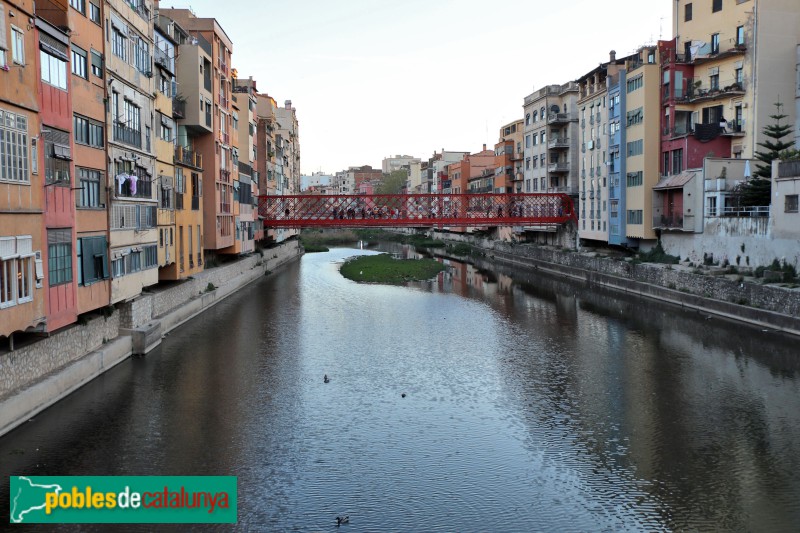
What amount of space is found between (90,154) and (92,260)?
346cm

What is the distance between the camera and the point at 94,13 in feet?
77.3

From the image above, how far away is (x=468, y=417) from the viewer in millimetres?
19953

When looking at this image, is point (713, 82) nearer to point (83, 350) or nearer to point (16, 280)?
point (83, 350)

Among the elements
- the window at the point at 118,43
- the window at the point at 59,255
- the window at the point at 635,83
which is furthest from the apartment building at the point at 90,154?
the window at the point at 635,83

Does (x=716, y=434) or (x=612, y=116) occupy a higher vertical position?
(x=612, y=116)

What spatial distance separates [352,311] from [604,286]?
19.1 m

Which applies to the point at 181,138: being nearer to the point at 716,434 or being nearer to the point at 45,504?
the point at 45,504

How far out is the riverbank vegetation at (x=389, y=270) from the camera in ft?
191

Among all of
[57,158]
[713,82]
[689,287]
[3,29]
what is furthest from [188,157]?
[713,82]

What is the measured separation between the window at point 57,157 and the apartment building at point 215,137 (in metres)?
19.4

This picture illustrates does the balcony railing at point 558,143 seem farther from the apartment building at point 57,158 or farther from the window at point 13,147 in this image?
the window at point 13,147

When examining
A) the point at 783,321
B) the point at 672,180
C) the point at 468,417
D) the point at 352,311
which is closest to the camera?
the point at 468,417

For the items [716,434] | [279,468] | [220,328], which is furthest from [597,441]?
[220,328]

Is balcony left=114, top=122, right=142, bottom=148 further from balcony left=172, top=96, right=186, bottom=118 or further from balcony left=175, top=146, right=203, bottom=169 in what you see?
balcony left=172, top=96, right=186, bottom=118
